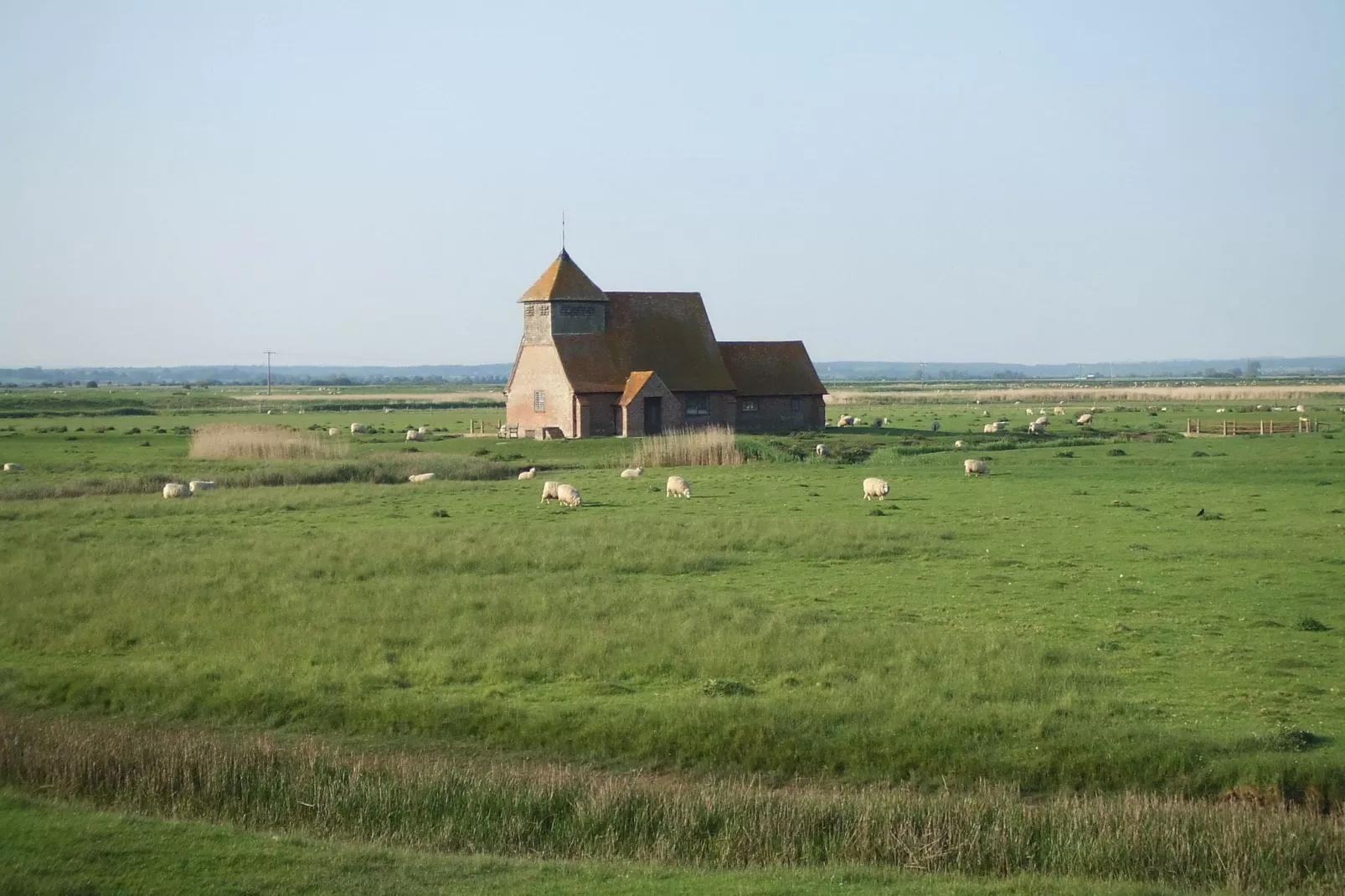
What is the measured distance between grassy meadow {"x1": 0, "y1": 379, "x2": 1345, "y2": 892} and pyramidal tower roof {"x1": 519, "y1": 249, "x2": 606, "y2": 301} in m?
28.6

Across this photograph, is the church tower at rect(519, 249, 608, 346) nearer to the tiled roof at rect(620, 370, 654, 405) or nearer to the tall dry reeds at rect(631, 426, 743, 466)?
the tiled roof at rect(620, 370, 654, 405)

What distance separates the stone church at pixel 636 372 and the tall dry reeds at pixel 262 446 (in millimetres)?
11202

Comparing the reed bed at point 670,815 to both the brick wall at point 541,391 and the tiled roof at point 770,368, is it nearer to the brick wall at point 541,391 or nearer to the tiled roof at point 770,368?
the brick wall at point 541,391

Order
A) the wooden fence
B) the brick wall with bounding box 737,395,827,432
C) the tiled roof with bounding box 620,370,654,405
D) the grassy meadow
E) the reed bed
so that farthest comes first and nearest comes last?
the brick wall with bounding box 737,395,827,432 → the wooden fence → the tiled roof with bounding box 620,370,654,405 → the grassy meadow → the reed bed

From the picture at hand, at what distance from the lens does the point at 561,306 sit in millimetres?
64812

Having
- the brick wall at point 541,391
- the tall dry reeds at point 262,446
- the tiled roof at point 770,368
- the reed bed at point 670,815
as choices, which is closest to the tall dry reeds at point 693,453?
the brick wall at point 541,391

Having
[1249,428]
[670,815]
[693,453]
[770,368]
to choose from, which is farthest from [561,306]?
[670,815]

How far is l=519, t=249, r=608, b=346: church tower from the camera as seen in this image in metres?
64.7

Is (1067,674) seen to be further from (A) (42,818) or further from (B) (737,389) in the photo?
(B) (737,389)

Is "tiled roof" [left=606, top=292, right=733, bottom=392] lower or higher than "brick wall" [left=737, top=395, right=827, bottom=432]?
higher

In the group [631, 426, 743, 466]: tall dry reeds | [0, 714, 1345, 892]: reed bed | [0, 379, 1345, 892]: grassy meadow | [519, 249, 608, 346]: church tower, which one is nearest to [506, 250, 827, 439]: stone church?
[519, 249, 608, 346]: church tower

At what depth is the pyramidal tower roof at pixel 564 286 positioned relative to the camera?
64750 mm

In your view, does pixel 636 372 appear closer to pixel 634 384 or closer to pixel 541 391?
pixel 634 384

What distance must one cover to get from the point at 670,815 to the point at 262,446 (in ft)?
143
